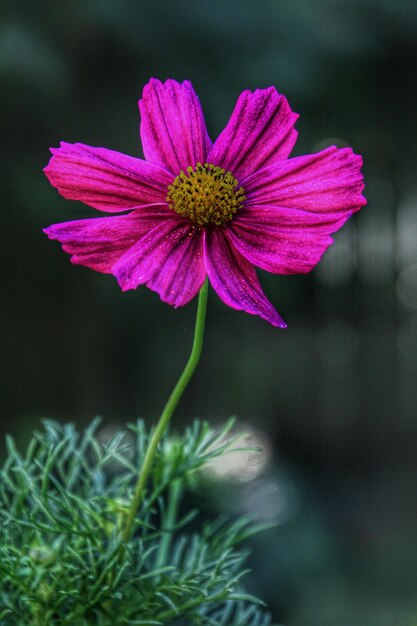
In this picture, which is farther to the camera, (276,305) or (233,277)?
(276,305)

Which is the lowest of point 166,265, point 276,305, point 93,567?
point 93,567

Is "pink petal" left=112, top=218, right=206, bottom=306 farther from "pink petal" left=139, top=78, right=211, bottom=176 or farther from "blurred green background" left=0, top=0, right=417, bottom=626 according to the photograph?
"blurred green background" left=0, top=0, right=417, bottom=626

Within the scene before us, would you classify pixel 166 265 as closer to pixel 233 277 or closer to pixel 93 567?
pixel 233 277

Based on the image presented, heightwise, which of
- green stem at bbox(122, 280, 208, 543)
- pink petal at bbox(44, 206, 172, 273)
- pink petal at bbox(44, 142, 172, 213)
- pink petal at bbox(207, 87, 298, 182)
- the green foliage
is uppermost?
pink petal at bbox(207, 87, 298, 182)

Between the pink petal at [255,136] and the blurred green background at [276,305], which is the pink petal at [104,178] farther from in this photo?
the blurred green background at [276,305]

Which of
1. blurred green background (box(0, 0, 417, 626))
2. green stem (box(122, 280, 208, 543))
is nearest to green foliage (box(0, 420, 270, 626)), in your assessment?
green stem (box(122, 280, 208, 543))

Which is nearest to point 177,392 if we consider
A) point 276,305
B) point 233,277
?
point 233,277

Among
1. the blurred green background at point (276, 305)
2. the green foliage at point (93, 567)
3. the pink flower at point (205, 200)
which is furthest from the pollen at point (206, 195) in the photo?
the blurred green background at point (276, 305)
